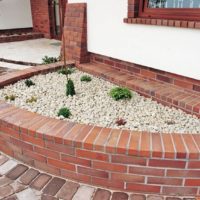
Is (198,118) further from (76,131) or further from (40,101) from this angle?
(40,101)

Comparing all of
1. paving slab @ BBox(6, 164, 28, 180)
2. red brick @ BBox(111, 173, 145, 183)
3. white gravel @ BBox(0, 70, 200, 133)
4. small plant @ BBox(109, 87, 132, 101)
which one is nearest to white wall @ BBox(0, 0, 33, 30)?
white gravel @ BBox(0, 70, 200, 133)

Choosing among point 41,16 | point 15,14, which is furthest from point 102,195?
point 15,14

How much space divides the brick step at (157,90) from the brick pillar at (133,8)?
755 millimetres

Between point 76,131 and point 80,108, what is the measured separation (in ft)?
1.96

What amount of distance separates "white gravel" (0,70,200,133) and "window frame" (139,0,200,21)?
917mm

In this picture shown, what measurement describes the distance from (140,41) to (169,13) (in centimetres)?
47

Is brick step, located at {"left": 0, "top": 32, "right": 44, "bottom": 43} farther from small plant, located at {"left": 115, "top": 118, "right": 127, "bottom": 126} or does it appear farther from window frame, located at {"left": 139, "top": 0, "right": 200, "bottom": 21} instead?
small plant, located at {"left": 115, "top": 118, "right": 127, "bottom": 126}

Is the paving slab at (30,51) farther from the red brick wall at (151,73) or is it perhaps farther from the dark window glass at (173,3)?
the dark window glass at (173,3)

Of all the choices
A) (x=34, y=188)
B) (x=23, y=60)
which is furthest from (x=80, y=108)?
(x=23, y=60)

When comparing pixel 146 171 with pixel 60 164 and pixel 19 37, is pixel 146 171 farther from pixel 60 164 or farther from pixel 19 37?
pixel 19 37

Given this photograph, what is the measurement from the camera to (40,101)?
268cm

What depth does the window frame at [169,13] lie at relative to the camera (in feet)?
8.05

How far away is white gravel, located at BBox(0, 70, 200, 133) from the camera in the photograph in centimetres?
216

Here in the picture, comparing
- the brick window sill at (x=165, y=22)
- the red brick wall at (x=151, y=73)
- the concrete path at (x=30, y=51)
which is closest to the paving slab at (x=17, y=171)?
the red brick wall at (x=151, y=73)
